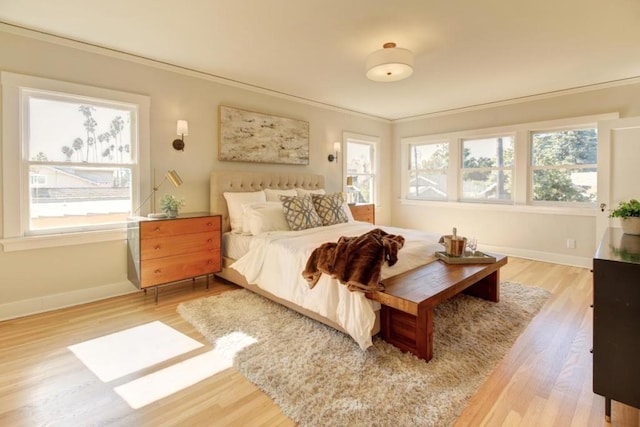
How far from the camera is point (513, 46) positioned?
2975mm

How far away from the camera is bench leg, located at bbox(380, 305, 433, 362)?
2.08 meters

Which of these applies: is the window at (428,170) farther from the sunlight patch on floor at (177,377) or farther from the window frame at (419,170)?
the sunlight patch on floor at (177,377)

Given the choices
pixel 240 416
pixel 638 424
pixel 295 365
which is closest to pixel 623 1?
pixel 638 424

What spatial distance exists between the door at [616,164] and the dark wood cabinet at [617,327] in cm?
309

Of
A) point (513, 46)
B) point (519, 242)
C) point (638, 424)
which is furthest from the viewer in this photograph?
point (519, 242)

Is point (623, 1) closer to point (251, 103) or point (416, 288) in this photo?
point (416, 288)

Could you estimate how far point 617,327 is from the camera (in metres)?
1.51

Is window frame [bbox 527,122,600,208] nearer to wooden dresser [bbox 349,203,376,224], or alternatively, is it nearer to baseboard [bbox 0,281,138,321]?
wooden dresser [bbox 349,203,376,224]

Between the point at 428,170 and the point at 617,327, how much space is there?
4788 mm

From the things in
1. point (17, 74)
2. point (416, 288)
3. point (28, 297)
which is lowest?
point (28, 297)

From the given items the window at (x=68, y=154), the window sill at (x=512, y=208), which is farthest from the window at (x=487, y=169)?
the window at (x=68, y=154)

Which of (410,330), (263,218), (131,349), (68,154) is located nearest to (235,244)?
(263,218)

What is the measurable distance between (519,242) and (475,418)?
4.12 m

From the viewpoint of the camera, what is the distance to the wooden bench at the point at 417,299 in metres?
2.02
